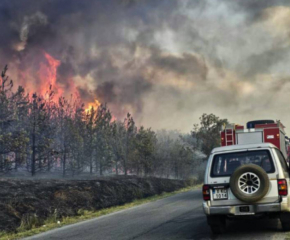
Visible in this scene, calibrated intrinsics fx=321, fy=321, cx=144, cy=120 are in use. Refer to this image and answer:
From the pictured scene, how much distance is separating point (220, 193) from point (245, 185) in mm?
564

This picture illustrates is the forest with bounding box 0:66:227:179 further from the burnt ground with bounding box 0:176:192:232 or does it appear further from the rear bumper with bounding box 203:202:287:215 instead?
the rear bumper with bounding box 203:202:287:215

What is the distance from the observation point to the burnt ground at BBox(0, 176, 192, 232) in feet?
41.0

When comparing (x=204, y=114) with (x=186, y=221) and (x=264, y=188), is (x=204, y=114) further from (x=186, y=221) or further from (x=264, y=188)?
(x=264, y=188)

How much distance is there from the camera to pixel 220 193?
6785 mm

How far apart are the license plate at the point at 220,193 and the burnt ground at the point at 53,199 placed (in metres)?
7.39

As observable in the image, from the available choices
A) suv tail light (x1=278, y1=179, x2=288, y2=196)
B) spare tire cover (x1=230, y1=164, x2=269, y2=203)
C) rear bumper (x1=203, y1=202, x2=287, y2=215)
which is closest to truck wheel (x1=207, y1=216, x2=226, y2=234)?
rear bumper (x1=203, y1=202, x2=287, y2=215)

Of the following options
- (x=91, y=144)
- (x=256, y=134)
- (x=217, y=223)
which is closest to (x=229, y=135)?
(x=256, y=134)

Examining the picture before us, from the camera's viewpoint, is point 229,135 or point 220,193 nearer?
point 220,193

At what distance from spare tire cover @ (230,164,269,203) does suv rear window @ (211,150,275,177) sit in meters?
0.38

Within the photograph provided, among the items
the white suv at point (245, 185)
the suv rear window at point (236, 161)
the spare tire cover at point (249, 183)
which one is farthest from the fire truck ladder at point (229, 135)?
the spare tire cover at point (249, 183)

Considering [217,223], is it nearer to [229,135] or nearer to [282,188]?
[282,188]

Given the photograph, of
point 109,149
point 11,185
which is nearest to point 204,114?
point 109,149

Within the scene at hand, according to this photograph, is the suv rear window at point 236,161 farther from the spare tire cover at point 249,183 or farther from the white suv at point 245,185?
the spare tire cover at point 249,183

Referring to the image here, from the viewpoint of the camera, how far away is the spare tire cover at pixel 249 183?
6.36 metres
